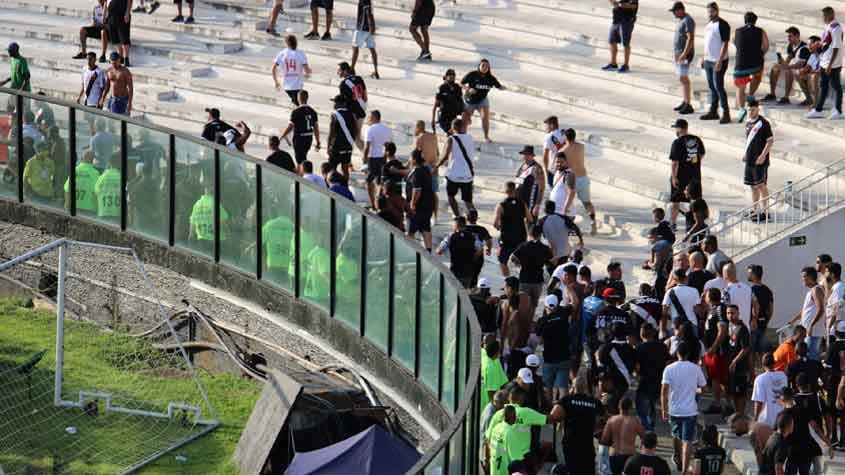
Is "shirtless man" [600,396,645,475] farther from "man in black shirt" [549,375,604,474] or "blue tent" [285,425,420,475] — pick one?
"blue tent" [285,425,420,475]

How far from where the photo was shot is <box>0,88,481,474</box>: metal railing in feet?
59.5

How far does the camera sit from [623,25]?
27812 mm

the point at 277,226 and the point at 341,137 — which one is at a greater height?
the point at 341,137

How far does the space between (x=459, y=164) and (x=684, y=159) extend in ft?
9.16

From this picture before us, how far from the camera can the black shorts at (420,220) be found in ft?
74.3

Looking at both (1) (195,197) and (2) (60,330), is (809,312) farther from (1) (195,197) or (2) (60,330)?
(2) (60,330)

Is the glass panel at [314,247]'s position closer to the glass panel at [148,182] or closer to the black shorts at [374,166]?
the glass panel at [148,182]

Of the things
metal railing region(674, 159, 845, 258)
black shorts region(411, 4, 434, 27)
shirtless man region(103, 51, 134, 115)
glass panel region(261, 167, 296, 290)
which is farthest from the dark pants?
shirtless man region(103, 51, 134, 115)

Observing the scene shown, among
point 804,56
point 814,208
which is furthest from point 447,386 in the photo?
point 804,56

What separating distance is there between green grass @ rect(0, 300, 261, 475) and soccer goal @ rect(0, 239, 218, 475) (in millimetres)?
12

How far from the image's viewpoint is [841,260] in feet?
75.0

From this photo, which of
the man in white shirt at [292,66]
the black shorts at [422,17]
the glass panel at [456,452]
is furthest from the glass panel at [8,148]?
the glass panel at [456,452]

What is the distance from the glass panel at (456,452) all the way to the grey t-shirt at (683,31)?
1282 centimetres

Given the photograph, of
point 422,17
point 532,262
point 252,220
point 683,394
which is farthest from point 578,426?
point 422,17
